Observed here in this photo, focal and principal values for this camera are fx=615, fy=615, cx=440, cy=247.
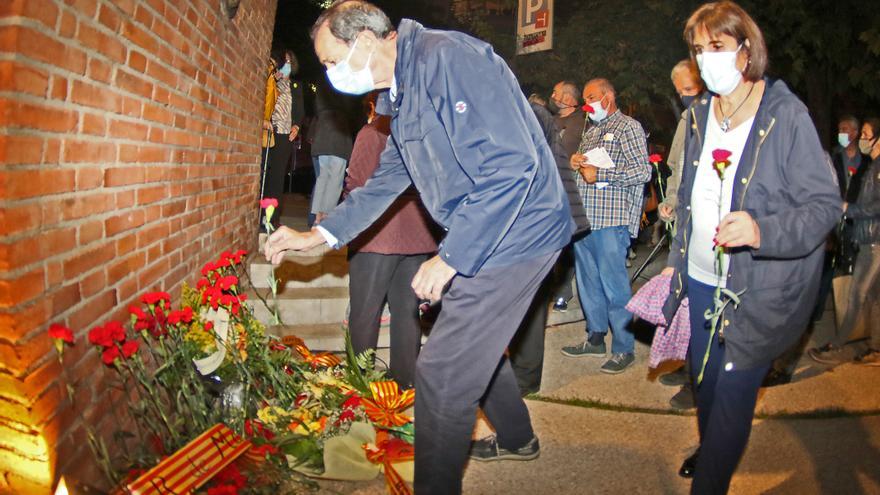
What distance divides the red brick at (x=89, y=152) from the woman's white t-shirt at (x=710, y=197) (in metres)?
2.50

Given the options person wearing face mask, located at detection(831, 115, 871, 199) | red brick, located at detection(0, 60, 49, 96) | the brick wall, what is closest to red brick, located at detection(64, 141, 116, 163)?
the brick wall

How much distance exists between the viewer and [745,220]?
2.24 meters

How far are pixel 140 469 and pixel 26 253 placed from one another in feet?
3.61

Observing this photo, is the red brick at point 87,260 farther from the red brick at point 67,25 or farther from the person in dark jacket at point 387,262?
the person in dark jacket at point 387,262

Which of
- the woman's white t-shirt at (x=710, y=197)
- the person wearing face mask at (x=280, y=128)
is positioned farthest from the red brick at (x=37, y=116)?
the person wearing face mask at (x=280, y=128)

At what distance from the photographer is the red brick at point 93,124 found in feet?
7.66

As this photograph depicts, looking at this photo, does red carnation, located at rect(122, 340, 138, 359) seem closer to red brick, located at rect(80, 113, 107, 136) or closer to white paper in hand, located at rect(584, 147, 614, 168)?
red brick, located at rect(80, 113, 107, 136)

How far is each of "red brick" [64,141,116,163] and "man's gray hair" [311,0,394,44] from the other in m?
1.01

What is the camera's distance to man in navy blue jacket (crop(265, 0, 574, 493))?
7.05 feet

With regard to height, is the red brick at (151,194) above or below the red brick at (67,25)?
below

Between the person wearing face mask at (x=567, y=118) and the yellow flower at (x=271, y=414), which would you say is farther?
the person wearing face mask at (x=567, y=118)

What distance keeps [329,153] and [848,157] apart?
18.2ft

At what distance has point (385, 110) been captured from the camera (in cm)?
265

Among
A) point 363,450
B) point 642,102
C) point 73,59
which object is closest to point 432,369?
point 363,450
